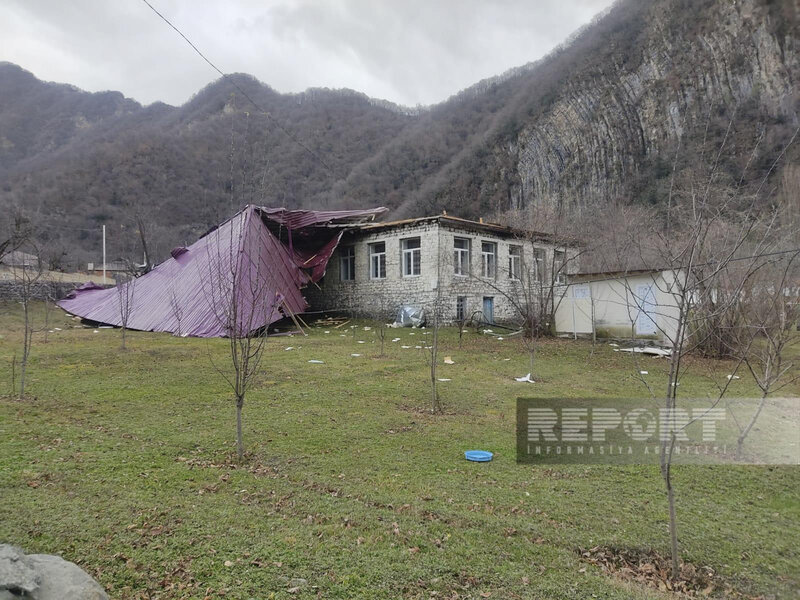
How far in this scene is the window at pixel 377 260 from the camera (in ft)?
69.6

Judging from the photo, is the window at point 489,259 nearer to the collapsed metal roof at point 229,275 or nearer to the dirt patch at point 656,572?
the collapsed metal roof at point 229,275

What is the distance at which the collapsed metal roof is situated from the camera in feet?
53.7

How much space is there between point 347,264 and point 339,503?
19.4 metres

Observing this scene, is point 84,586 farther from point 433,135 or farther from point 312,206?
point 433,135

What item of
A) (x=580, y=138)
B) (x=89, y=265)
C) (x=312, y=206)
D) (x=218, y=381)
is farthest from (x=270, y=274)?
(x=580, y=138)

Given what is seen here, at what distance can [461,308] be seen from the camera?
20.1 m

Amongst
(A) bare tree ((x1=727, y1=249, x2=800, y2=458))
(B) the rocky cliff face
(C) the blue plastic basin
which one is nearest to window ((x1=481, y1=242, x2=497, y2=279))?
(A) bare tree ((x1=727, y1=249, x2=800, y2=458))

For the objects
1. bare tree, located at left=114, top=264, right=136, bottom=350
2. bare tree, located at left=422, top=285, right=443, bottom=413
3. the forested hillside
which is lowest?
bare tree, located at left=422, top=285, right=443, bottom=413

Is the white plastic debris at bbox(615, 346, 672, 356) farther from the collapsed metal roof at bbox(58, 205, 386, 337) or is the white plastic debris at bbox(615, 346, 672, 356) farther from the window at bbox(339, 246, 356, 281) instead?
the window at bbox(339, 246, 356, 281)

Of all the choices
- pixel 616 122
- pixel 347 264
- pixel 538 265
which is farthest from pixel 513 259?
pixel 616 122

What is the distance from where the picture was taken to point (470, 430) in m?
6.30

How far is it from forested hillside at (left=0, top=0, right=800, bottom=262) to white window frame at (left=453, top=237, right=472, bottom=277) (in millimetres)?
8886

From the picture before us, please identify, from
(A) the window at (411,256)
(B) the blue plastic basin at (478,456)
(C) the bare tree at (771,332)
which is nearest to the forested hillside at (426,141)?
(A) the window at (411,256)

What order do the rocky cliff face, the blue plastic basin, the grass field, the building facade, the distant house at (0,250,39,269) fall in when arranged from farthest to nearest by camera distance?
the rocky cliff face
the building facade
the distant house at (0,250,39,269)
the blue plastic basin
the grass field
